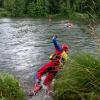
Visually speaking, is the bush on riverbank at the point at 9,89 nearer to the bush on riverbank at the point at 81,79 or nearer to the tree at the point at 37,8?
the bush on riverbank at the point at 81,79

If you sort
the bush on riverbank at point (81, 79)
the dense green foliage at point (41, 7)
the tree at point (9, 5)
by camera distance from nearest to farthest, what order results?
the bush on riverbank at point (81, 79), the dense green foliage at point (41, 7), the tree at point (9, 5)

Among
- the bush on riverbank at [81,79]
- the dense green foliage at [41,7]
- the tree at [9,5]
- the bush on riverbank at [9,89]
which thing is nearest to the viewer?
the bush on riverbank at [81,79]

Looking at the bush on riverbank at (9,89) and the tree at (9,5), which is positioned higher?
the bush on riverbank at (9,89)

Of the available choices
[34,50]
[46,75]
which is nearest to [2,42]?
[34,50]

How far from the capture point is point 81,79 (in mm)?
7754

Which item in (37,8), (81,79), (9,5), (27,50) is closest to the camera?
(81,79)

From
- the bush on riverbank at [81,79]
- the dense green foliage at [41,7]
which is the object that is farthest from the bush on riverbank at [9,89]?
the dense green foliage at [41,7]

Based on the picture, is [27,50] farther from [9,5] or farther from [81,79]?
[9,5]

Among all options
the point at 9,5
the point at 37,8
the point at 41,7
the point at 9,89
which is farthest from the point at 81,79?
the point at 9,5

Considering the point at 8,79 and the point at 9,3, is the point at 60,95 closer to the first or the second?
the point at 8,79

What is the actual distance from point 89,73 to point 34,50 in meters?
13.9

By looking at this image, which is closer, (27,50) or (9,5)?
(27,50)

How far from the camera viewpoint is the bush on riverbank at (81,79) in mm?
7418

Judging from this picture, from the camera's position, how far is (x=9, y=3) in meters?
67.6
